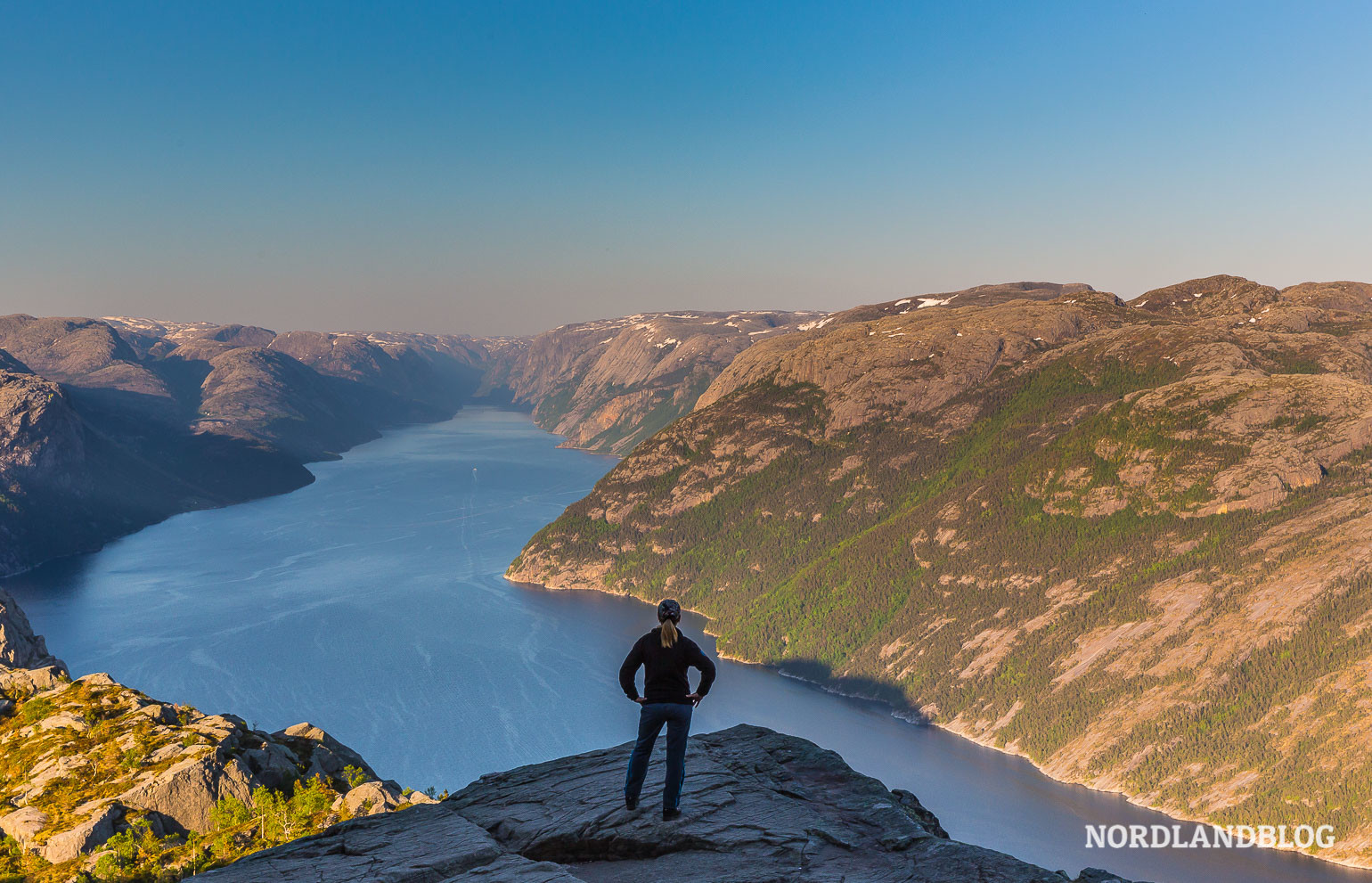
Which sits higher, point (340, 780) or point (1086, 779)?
point (340, 780)

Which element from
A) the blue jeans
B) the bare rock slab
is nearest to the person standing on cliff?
the blue jeans

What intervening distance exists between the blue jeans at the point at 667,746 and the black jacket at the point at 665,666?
Result: 0.88ft

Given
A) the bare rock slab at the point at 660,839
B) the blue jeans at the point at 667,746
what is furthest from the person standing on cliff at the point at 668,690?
the bare rock slab at the point at 660,839

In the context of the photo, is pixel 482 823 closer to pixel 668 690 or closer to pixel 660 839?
pixel 660 839

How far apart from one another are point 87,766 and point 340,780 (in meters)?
13.3

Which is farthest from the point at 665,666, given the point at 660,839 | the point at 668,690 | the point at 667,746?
the point at 660,839

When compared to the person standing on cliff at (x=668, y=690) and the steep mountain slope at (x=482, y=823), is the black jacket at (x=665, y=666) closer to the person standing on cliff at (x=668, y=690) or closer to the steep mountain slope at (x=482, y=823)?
the person standing on cliff at (x=668, y=690)

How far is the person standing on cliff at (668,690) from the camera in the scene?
20.6 meters

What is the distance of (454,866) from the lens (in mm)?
20453

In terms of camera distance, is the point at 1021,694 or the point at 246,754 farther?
the point at 1021,694

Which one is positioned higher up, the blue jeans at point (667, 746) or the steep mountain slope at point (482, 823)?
the blue jeans at point (667, 746)

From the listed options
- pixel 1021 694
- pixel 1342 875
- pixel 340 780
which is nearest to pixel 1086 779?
pixel 1021 694

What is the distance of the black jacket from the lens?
20.6 meters

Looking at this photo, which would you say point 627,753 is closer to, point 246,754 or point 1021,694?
point 246,754
